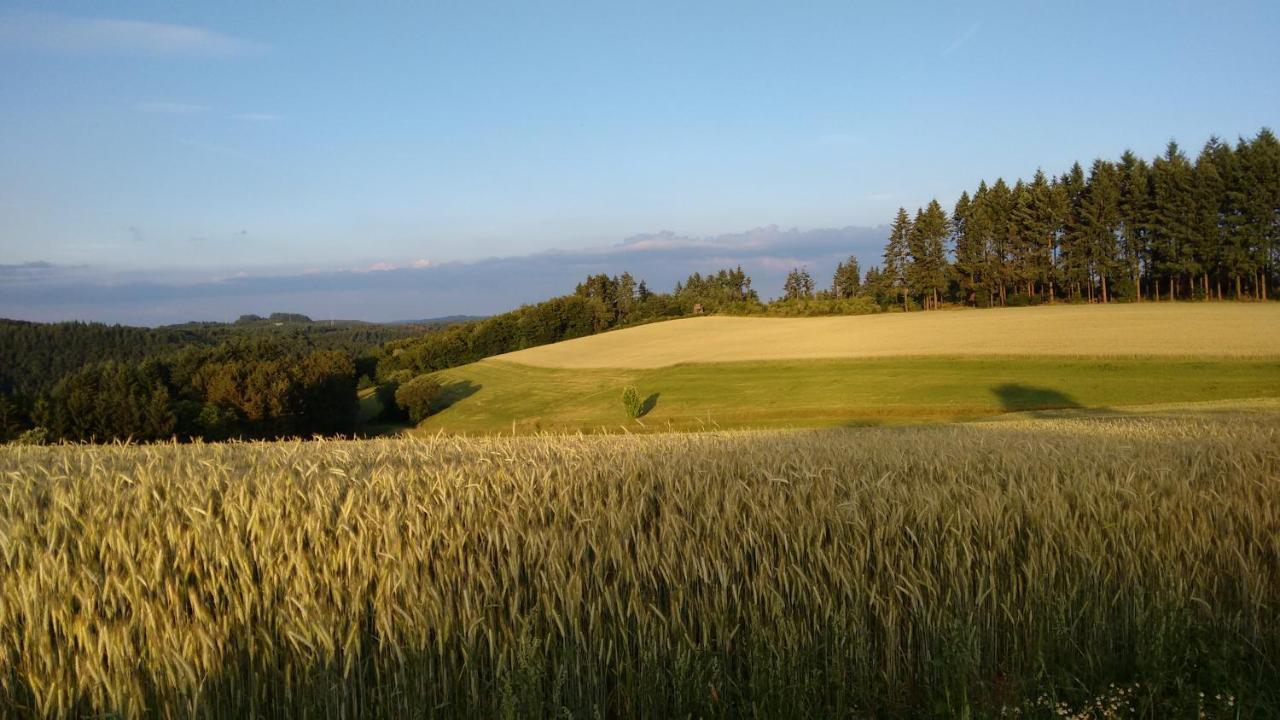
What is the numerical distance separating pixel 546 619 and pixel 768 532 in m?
1.34

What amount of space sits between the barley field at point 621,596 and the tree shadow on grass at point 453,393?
49.9 m

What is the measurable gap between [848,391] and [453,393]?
3187cm

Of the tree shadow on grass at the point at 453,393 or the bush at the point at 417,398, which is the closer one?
the bush at the point at 417,398

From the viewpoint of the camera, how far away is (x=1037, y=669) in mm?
3832

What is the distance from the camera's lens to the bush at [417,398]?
5134cm

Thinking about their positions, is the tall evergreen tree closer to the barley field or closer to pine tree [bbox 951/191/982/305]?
pine tree [bbox 951/191/982/305]

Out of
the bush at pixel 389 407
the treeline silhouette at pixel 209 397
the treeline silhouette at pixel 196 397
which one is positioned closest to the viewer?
the treeline silhouette at pixel 196 397

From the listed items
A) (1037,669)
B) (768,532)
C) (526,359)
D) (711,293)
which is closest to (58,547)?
(768,532)

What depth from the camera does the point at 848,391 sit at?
37.8 meters

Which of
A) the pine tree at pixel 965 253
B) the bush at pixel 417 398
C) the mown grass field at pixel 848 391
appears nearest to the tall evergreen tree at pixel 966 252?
the pine tree at pixel 965 253

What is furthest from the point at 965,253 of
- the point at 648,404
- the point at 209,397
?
the point at 209,397

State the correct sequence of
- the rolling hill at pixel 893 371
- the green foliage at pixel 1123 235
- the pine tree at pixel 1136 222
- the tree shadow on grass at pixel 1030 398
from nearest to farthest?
the tree shadow on grass at pixel 1030 398
the rolling hill at pixel 893 371
the green foliage at pixel 1123 235
the pine tree at pixel 1136 222

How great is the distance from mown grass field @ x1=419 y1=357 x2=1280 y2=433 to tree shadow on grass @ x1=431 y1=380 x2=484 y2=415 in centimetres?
33

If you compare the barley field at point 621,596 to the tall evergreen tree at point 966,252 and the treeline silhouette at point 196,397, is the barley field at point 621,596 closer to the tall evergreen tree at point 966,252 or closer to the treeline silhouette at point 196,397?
the treeline silhouette at point 196,397
